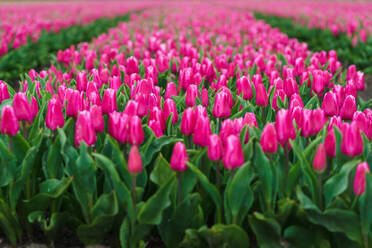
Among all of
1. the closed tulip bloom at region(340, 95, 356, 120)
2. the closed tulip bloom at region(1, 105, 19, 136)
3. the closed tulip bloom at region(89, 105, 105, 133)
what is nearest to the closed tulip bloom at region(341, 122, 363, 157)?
the closed tulip bloom at region(340, 95, 356, 120)

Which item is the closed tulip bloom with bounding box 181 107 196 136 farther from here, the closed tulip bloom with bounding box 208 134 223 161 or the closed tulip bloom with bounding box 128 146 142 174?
the closed tulip bloom with bounding box 128 146 142 174

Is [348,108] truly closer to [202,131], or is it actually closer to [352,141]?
[352,141]

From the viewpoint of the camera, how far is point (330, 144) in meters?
2.09

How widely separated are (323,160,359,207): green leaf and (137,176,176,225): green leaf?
29.7 inches

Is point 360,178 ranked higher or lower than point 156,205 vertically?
higher

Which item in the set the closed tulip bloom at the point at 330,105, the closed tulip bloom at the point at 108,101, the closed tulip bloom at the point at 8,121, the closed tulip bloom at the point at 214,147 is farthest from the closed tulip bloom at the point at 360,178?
the closed tulip bloom at the point at 8,121

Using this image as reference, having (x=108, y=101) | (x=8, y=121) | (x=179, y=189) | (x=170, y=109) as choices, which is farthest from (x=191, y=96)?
(x=8, y=121)

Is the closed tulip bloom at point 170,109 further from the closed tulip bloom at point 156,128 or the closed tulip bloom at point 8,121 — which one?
the closed tulip bloom at point 8,121

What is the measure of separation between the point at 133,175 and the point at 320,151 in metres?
0.88

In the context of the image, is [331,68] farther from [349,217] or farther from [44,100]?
[44,100]

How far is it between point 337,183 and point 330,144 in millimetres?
201

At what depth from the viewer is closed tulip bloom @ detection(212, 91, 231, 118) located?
245 cm

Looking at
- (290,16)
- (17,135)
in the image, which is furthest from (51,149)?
(290,16)

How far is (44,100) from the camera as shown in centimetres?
259
